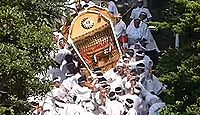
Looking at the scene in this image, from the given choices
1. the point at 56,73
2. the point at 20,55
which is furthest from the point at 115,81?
the point at 20,55

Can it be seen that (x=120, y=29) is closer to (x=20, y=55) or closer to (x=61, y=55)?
(x=61, y=55)

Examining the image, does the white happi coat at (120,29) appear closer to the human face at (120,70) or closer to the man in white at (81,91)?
the human face at (120,70)

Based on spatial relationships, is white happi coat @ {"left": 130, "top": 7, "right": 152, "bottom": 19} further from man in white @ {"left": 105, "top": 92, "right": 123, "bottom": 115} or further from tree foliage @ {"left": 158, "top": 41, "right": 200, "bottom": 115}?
tree foliage @ {"left": 158, "top": 41, "right": 200, "bottom": 115}

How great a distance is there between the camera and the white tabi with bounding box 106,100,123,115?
19.4 feet

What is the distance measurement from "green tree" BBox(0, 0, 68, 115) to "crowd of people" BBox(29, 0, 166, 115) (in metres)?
0.79

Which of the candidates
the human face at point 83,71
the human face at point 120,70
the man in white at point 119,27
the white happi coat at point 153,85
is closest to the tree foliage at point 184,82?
the white happi coat at point 153,85

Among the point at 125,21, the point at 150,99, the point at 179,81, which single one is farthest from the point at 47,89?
the point at 125,21

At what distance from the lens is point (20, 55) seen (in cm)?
444

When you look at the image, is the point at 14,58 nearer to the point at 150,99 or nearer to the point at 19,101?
the point at 19,101

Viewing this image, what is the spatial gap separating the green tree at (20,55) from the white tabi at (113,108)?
1267mm

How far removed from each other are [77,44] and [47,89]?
5.83ft

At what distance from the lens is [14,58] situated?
4.41m

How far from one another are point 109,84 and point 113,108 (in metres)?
0.42

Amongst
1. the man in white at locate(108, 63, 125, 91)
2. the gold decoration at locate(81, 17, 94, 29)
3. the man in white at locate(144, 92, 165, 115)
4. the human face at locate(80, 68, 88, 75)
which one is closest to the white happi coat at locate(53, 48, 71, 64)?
the human face at locate(80, 68, 88, 75)
